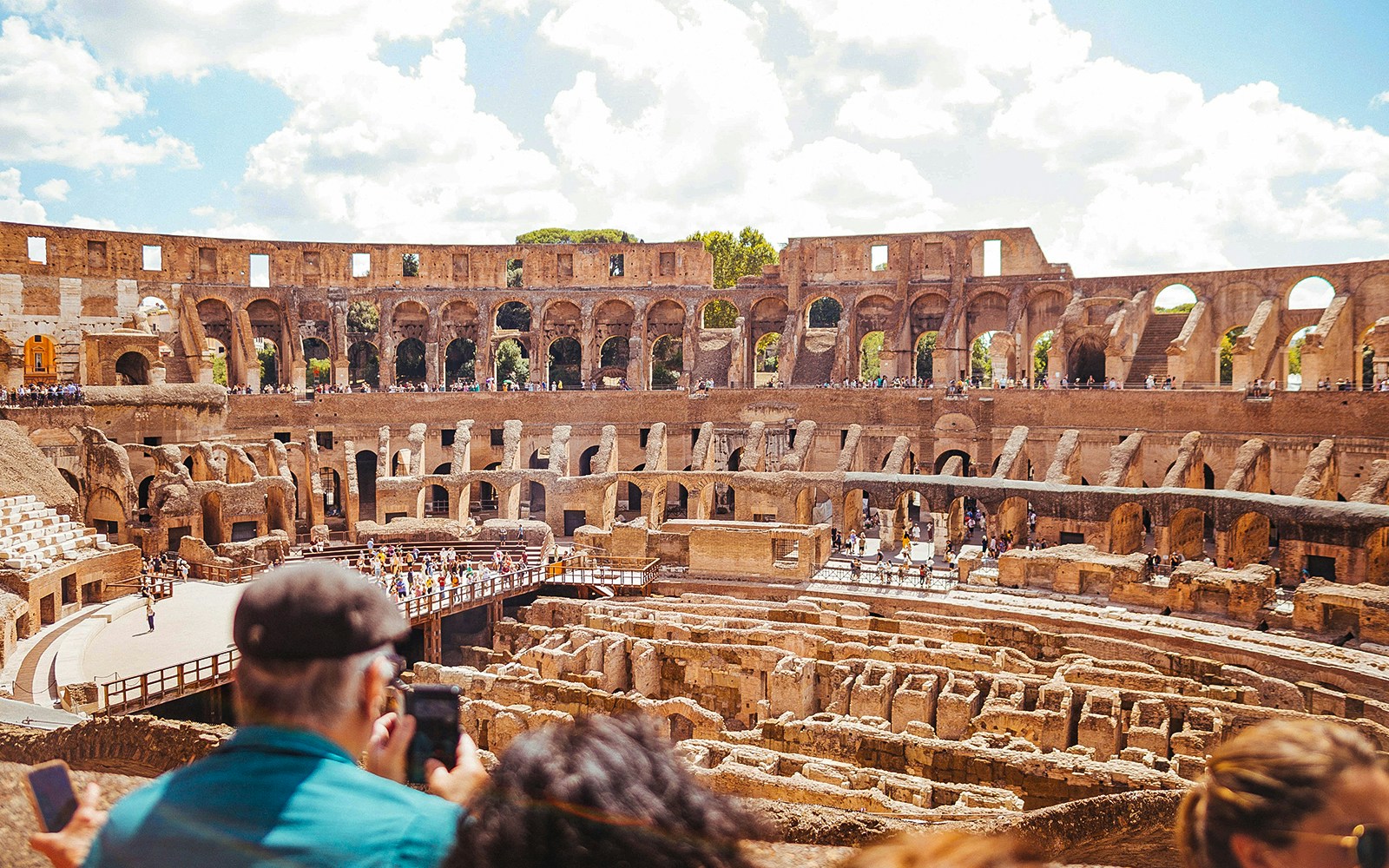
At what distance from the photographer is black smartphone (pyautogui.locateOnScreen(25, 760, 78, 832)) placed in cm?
239

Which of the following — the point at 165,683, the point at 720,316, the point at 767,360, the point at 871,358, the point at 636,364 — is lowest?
the point at 165,683

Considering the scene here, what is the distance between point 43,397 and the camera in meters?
29.8

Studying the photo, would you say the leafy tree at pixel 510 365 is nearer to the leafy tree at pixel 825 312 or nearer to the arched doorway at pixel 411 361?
the arched doorway at pixel 411 361

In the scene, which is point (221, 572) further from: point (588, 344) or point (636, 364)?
point (588, 344)

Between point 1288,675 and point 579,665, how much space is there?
14.0 metres

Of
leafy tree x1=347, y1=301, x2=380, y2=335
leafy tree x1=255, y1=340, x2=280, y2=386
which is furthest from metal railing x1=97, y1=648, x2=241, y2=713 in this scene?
leafy tree x1=255, y1=340, x2=280, y2=386

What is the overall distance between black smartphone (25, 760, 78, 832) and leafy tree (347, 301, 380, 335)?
48.1 metres

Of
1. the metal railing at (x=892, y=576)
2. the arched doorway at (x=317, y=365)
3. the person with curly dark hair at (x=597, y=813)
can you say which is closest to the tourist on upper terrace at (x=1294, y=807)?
the person with curly dark hair at (x=597, y=813)

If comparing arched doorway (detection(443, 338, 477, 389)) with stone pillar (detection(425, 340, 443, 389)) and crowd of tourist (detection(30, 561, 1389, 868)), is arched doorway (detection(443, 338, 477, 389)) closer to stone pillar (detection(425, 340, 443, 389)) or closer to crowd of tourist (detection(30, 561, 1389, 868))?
stone pillar (detection(425, 340, 443, 389))

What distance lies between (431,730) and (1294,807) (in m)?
2.06

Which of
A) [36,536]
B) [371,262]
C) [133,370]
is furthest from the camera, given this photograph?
[371,262]

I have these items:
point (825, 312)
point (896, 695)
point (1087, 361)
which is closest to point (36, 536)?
point (896, 695)

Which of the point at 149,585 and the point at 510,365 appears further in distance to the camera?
the point at 510,365

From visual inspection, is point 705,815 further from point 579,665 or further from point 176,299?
point 176,299
